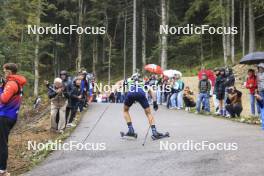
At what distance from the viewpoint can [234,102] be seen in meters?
16.9

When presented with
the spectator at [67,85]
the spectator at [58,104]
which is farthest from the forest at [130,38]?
the spectator at [58,104]

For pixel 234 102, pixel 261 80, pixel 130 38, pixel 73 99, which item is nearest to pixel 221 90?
pixel 234 102

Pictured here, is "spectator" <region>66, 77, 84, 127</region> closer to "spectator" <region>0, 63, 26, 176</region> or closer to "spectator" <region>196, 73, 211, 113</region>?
"spectator" <region>196, 73, 211, 113</region>

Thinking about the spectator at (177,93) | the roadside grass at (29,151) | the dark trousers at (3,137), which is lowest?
the roadside grass at (29,151)

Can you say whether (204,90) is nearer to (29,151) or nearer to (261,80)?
(261,80)

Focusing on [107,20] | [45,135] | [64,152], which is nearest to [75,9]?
[107,20]

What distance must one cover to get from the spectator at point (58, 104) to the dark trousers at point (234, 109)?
20.5 feet

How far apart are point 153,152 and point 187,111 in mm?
10496

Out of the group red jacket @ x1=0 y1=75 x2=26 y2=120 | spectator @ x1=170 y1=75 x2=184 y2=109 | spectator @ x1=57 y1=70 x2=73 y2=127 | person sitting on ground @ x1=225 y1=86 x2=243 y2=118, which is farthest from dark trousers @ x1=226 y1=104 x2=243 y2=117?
red jacket @ x1=0 y1=75 x2=26 y2=120

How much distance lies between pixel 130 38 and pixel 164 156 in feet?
151

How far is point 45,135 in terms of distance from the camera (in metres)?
14.3

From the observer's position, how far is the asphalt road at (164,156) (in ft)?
28.9

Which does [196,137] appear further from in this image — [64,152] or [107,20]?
[107,20]

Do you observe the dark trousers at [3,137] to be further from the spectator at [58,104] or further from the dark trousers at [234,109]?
the dark trousers at [234,109]
